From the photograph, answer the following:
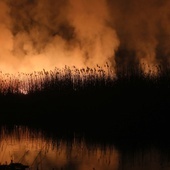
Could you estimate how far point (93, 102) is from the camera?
1348cm

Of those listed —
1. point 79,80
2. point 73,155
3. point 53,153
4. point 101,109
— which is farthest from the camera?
point 79,80

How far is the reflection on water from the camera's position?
866cm

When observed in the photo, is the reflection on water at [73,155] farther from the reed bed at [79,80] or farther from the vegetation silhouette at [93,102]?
the reed bed at [79,80]

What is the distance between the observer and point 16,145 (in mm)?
10445

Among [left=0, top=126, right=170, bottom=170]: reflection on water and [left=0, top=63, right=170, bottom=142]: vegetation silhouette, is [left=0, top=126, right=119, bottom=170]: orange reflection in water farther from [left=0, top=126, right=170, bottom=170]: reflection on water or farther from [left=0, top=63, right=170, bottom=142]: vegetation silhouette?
[left=0, top=63, right=170, bottom=142]: vegetation silhouette

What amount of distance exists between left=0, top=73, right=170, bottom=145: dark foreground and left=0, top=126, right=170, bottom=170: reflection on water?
1.10 metres

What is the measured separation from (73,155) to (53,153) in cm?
44

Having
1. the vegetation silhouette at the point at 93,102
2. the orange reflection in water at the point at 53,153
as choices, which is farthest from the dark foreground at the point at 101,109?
the orange reflection in water at the point at 53,153

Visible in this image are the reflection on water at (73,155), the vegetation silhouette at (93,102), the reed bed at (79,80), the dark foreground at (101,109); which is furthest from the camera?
the reed bed at (79,80)

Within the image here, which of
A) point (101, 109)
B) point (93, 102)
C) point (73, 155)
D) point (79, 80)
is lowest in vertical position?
point (73, 155)

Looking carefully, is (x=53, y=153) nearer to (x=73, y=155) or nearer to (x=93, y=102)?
(x=73, y=155)

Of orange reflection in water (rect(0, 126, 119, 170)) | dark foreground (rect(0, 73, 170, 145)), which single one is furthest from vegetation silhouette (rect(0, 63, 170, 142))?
orange reflection in water (rect(0, 126, 119, 170))

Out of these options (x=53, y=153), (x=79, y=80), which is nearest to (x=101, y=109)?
(x=79, y=80)

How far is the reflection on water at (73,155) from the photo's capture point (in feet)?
28.4
